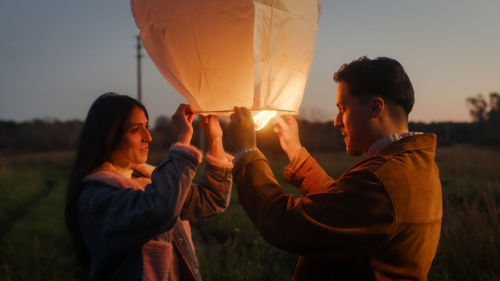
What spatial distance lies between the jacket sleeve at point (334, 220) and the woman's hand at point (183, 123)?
57 centimetres

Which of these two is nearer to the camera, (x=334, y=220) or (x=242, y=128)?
(x=334, y=220)

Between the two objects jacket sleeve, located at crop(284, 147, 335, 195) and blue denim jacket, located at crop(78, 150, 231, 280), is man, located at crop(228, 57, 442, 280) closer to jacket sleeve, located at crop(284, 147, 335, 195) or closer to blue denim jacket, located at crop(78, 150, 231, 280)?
blue denim jacket, located at crop(78, 150, 231, 280)

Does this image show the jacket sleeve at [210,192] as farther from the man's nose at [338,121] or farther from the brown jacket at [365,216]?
the man's nose at [338,121]

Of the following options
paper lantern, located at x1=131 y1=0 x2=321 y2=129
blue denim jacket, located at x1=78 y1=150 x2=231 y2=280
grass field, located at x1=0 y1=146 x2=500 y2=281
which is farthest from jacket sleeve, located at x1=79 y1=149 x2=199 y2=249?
grass field, located at x1=0 y1=146 x2=500 y2=281

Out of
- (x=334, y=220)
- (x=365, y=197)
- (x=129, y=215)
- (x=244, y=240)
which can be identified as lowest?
(x=244, y=240)

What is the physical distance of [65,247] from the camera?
25.2 feet

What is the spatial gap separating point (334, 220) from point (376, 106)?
607mm

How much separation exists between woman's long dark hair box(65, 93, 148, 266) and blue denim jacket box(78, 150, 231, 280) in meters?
0.11

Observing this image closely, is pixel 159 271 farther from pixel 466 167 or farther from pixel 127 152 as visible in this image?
pixel 466 167

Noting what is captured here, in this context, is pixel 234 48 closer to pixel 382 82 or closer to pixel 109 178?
pixel 382 82

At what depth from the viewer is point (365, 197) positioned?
4.24 feet

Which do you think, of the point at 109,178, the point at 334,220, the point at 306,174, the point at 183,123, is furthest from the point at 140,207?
the point at 306,174

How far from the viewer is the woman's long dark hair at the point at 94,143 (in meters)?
1.80

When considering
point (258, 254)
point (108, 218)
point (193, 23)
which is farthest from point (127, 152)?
point (258, 254)
